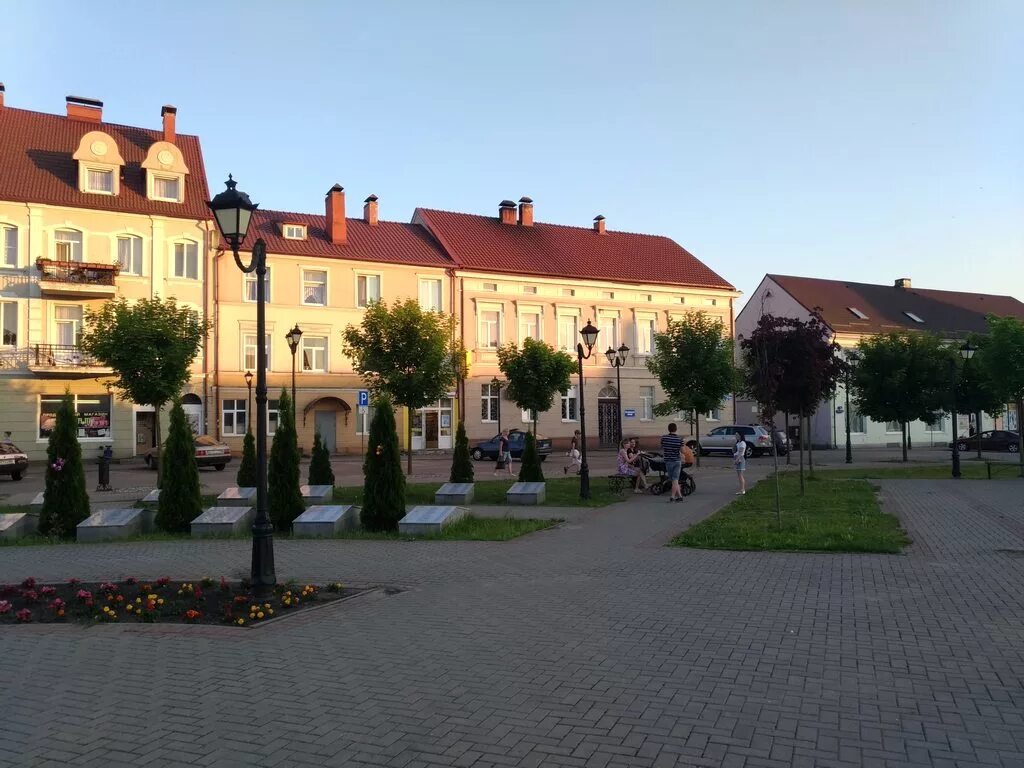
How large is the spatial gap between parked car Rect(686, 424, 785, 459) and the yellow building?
978 inches

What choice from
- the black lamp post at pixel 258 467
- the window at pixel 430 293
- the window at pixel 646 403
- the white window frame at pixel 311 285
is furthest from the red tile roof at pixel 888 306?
the black lamp post at pixel 258 467

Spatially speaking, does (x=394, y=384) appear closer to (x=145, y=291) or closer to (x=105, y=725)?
(x=145, y=291)

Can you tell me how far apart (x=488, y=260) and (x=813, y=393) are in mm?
26683

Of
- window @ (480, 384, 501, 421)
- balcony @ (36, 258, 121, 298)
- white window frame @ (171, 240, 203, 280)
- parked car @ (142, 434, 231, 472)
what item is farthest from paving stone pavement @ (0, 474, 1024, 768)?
window @ (480, 384, 501, 421)

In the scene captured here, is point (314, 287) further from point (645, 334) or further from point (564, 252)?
point (645, 334)

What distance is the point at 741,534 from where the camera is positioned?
13172 mm

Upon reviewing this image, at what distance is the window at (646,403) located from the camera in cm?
5053

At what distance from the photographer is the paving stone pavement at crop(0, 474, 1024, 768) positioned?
Answer: 4887mm

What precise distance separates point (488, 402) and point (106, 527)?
106ft

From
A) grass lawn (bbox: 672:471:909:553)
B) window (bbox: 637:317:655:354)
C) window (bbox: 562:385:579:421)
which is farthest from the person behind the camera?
window (bbox: 637:317:655:354)

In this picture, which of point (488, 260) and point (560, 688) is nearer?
point (560, 688)

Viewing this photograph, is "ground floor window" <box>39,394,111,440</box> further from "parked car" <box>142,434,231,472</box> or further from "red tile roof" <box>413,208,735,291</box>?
"red tile roof" <box>413,208,735,291</box>

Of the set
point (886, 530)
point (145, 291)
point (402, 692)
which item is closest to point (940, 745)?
point (402, 692)

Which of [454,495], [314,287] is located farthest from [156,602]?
[314,287]
